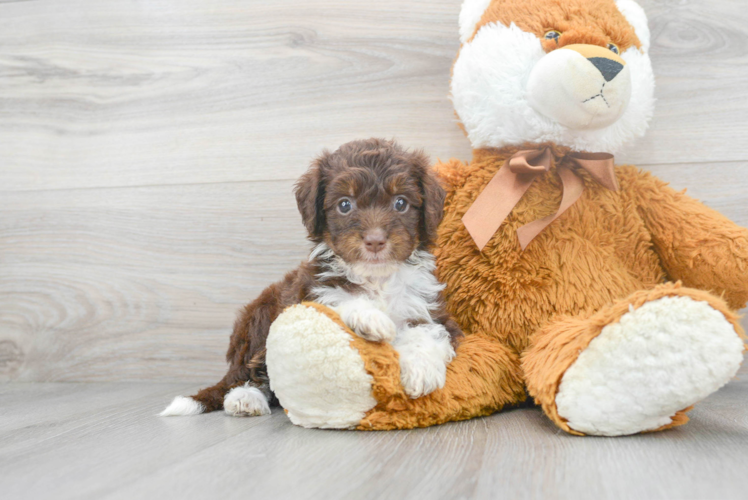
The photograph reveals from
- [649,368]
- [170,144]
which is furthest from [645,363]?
[170,144]

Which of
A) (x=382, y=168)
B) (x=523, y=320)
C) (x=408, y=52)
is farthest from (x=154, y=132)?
(x=523, y=320)

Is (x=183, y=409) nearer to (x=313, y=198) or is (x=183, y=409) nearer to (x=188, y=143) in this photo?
(x=313, y=198)

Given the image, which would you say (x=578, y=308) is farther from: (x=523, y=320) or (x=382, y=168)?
(x=382, y=168)

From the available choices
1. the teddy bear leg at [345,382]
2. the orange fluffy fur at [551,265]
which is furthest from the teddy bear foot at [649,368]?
the teddy bear leg at [345,382]

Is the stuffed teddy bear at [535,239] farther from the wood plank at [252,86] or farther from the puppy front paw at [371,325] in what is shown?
the wood plank at [252,86]

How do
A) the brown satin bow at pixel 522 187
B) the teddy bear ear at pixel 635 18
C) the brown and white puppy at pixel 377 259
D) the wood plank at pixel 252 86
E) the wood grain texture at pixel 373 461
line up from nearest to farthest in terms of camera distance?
the wood grain texture at pixel 373 461 < the brown and white puppy at pixel 377 259 < the brown satin bow at pixel 522 187 < the teddy bear ear at pixel 635 18 < the wood plank at pixel 252 86

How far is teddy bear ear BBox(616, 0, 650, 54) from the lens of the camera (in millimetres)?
1895

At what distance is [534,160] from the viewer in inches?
72.5

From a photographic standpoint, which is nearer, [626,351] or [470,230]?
[626,351]

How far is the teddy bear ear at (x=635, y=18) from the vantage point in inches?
74.6

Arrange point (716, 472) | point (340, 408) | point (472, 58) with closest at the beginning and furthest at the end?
point (716, 472), point (340, 408), point (472, 58)

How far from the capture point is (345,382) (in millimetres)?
1413

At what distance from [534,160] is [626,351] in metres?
0.73

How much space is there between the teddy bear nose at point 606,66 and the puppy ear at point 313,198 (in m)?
0.79
